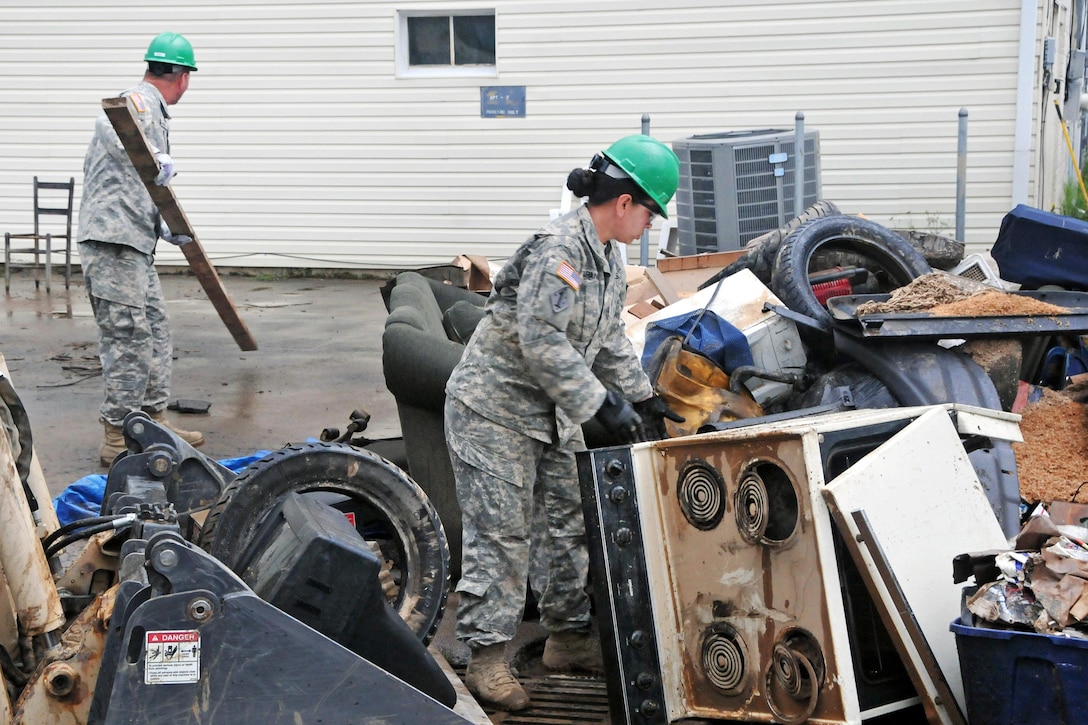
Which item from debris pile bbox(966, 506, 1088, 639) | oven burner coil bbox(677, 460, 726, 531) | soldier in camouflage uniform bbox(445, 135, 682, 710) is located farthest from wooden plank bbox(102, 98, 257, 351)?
debris pile bbox(966, 506, 1088, 639)

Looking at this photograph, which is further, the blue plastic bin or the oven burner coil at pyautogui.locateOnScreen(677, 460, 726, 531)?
the oven burner coil at pyautogui.locateOnScreen(677, 460, 726, 531)

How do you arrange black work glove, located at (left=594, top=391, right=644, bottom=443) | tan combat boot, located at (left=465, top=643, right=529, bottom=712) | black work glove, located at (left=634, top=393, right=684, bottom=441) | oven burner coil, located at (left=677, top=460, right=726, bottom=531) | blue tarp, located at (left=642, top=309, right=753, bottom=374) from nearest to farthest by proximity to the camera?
oven burner coil, located at (left=677, top=460, right=726, bottom=531) < black work glove, located at (left=594, top=391, right=644, bottom=443) < tan combat boot, located at (left=465, top=643, right=529, bottom=712) < black work glove, located at (left=634, top=393, right=684, bottom=441) < blue tarp, located at (left=642, top=309, right=753, bottom=374)

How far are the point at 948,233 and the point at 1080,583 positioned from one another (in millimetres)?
9504

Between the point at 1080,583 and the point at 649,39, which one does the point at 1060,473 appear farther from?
the point at 649,39

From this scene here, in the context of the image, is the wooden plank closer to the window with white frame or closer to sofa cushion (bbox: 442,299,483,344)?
sofa cushion (bbox: 442,299,483,344)

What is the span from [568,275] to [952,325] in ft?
6.72

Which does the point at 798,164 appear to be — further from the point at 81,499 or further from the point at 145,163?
the point at 81,499

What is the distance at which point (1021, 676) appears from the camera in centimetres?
305

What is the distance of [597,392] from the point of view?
3.74 m

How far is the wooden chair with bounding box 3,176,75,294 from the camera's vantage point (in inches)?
490

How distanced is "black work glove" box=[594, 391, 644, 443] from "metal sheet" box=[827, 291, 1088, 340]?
1.52m

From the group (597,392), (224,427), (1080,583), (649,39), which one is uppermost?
(649,39)

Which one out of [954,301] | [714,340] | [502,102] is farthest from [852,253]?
[502,102]

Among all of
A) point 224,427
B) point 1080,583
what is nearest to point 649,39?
point 224,427
